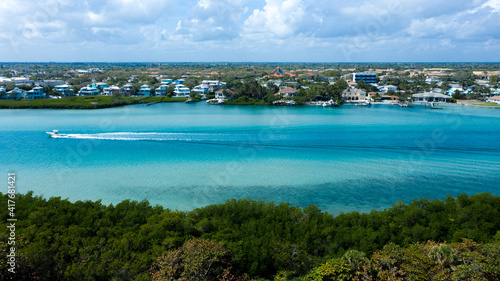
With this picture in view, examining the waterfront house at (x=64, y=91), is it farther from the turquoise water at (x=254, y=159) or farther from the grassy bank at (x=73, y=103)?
the turquoise water at (x=254, y=159)

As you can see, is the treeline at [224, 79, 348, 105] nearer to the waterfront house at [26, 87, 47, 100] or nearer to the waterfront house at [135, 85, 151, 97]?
the waterfront house at [135, 85, 151, 97]

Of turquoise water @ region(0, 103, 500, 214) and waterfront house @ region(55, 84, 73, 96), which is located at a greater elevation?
waterfront house @ region(55, 84, 73, 96)

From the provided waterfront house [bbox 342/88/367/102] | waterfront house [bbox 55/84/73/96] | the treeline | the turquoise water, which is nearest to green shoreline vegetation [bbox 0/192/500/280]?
the turquoise water

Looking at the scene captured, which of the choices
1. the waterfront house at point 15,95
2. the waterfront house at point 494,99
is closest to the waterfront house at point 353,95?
the waterfront house at point 494,99

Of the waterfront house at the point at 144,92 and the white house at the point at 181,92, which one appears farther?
the white house at the point at 181,92

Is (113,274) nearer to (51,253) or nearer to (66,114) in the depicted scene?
(51,253)

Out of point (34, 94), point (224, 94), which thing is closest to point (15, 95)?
point (34, 94)
